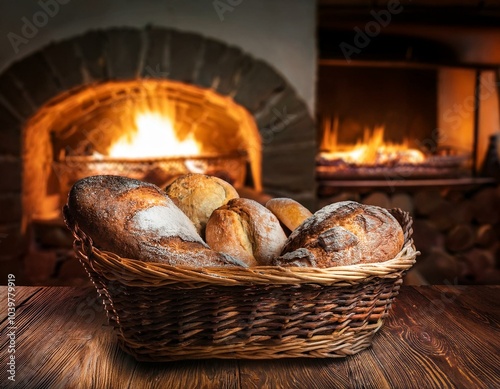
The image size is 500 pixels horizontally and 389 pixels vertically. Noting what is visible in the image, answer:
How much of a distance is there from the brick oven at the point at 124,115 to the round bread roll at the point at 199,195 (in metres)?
1.59

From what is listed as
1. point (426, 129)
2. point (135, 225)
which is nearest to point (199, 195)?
point (135, 225)

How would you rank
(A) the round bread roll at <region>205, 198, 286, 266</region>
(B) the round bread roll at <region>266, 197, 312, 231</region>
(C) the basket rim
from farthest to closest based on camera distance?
(B) the round bread roll at <region>266, 197, 312, 231</region> < (A) the round bread roll at <region>205, 198, 286, 266</region> < (C) the basket rim

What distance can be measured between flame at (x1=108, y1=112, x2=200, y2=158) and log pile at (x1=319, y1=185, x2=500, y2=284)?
126cm

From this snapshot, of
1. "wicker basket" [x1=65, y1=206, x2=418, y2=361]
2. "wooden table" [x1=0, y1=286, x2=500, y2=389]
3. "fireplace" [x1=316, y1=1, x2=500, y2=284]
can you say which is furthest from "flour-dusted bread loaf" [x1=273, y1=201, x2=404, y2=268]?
"fireplace" [x1=316, y1=1, x2=500, y2=284]

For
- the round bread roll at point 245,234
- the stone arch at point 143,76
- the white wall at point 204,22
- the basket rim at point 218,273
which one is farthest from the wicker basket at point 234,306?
the white wall at point 204,22

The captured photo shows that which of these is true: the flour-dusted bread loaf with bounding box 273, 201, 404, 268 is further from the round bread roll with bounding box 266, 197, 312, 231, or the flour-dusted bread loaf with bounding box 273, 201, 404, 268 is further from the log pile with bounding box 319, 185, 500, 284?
the log pile with bounding box 319, 185, 500, 284

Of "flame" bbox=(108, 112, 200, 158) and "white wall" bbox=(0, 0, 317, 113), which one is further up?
"white wall" bbox=(0, 0, 317, 113)

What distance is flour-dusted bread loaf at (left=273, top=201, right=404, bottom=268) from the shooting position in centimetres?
90

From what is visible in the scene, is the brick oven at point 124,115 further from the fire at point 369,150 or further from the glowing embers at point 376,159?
the fire at point 369,150

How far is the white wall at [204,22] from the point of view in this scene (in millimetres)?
2684

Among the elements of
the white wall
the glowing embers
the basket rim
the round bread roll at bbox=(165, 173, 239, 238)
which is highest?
the white wall

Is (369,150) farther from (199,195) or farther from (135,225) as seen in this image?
(135,225)

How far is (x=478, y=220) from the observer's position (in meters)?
3.26

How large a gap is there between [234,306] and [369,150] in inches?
95.8
